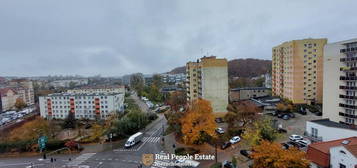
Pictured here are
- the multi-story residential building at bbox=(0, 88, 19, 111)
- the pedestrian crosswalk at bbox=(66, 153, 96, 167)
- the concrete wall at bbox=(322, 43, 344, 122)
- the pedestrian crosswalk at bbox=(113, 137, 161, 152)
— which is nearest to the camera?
the pedestrian crosswalk at bbox=(66, 153, 96, 167)

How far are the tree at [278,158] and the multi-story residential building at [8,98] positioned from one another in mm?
87394

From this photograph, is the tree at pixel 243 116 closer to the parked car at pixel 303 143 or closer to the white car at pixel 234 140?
the white car at pixel 234 140

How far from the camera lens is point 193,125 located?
91.1 ft

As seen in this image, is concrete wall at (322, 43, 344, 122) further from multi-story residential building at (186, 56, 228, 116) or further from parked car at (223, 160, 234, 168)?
parked car at (223, 160, 234, 168)

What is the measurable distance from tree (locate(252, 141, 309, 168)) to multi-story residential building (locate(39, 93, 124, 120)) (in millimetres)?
42910

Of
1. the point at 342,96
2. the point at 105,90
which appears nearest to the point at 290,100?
the point at 342,96

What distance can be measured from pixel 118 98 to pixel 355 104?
5272cm

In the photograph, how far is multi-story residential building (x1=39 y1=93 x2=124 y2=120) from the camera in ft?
173

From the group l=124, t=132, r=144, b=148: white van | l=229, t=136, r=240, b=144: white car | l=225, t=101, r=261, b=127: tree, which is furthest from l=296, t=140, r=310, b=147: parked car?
l=124, t=132, r=144, b=148: white van

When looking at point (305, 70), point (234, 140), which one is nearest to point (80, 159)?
point (234, 140)

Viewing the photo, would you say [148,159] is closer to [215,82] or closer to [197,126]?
[197,126]

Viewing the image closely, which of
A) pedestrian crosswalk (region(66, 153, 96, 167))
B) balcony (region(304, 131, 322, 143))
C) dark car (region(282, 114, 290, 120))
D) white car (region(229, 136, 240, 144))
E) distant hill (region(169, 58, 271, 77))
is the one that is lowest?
pedestrian crosswalk (region(66, 153, 96, 167))

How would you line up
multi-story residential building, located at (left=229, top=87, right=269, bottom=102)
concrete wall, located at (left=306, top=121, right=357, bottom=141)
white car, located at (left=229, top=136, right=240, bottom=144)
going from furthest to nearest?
1. multi-story residential building, located at (left=229, top=87, right=269, bottom=102)
2. white car, located at (left=229, top=136, right=240, bottom=144)
3. concrete wall, located at (left=306, top=121, right=357, bottom=141)

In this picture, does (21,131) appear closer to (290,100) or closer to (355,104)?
(355,104)
